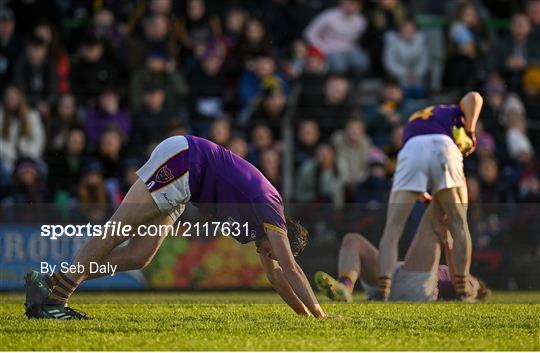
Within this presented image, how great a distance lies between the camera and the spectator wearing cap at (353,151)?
1795 cm

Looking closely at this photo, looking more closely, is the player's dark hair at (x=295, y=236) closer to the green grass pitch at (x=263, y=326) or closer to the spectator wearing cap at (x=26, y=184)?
the green grass pitch at (x=263, y=326)

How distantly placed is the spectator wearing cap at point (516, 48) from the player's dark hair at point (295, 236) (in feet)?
30.4

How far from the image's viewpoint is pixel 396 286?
12.8 m

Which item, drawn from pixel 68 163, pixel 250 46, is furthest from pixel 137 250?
pixel 250 46

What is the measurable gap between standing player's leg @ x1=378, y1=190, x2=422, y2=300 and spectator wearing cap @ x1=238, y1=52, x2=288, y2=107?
615cm

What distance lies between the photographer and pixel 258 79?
18.9 meters

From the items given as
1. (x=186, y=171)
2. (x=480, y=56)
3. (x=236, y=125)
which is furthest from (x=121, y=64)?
(x=186, y=171)

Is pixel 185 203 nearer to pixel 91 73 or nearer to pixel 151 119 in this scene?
pixel 151 119

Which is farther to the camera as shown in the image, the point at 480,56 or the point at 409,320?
the point at 480,56

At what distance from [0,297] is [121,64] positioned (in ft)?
25.6

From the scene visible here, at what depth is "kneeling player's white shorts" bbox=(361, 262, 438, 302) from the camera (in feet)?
41.3

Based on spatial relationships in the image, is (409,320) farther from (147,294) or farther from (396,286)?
(147,294)

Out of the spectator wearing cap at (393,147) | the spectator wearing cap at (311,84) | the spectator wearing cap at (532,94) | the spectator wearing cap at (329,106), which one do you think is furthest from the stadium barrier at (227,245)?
the spectator wearing cap at (532,94)

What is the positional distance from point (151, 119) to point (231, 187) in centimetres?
794
